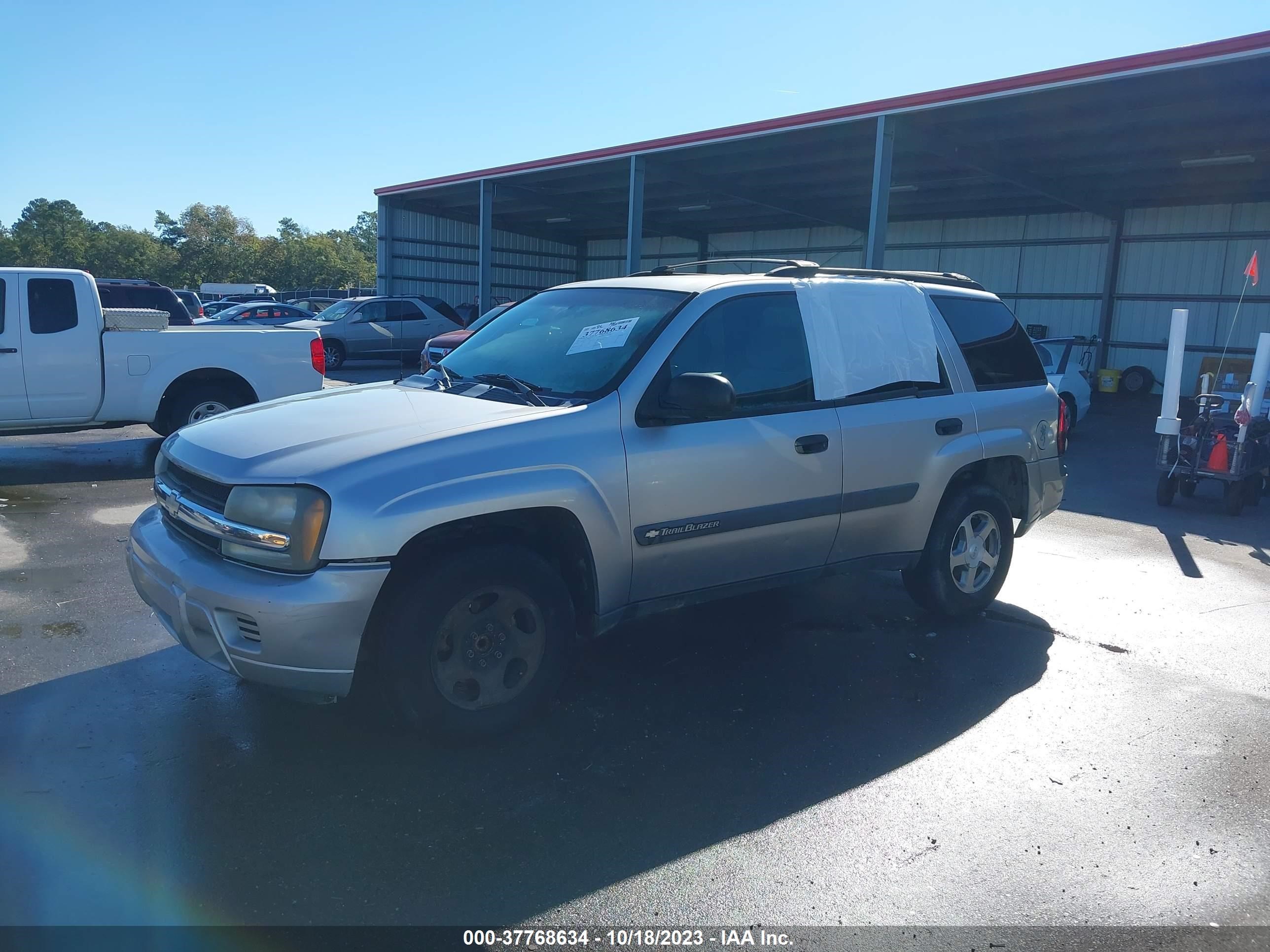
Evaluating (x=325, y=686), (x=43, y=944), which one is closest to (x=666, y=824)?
(x=325, y=686)

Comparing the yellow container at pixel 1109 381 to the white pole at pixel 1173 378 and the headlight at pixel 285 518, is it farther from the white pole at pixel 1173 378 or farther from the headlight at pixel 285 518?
the headlight at pixel 285 518

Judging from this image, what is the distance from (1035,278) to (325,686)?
2525cm

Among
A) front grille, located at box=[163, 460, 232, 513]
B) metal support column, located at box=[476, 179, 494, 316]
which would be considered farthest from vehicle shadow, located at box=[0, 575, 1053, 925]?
metal support column, located at box=[476, 179, 494, 316]

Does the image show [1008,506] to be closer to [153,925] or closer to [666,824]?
[666,824]

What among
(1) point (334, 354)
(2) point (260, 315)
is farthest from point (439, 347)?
(2) point (260, 315)

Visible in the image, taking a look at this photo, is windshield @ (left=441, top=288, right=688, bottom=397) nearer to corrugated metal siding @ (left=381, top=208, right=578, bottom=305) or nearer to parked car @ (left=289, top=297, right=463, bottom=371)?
parked car @ (left=289, top=297, right=463, bottom=371)

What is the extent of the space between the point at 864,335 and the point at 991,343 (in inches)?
47.9

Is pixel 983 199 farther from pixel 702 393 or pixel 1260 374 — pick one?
pixel 702 393

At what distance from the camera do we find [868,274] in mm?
5438

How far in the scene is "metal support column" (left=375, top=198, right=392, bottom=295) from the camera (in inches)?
1138

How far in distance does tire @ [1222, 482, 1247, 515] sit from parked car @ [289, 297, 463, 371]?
17254 millimetres

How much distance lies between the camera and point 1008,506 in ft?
19.0

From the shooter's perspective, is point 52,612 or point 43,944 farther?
point 52,612

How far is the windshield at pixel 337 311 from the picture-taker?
2367 cm
